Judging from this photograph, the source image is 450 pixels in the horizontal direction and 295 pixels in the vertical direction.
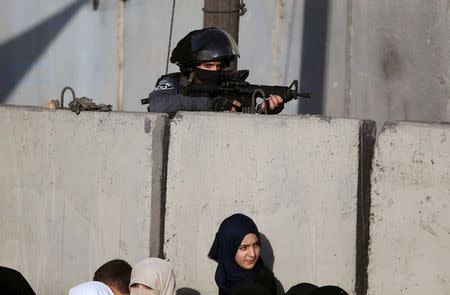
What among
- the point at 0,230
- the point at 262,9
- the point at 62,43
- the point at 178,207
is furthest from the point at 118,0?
the point at 178,207

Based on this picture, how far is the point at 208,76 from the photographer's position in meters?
7.77

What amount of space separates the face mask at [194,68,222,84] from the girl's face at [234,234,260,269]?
1.47 m

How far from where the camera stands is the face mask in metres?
7.75

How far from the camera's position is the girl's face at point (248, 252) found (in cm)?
648

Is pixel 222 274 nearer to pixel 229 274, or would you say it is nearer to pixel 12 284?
pixel 229 274

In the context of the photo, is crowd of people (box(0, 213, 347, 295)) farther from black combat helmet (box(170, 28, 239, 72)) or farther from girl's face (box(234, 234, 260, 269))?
black combat helmet (box(170, 28, 239, 72))

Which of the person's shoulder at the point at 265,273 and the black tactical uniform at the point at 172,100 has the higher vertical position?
the black tactical uniform at the point at 172,100

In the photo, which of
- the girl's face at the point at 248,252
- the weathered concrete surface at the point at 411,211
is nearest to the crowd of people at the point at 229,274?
the girl's face at the point at 248,252

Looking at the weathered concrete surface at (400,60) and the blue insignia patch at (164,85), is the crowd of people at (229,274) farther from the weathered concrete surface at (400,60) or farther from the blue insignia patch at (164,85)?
the weathered concrete surface at (400,60)

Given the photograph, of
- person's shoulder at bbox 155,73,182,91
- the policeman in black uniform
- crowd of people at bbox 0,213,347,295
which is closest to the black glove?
the policeman in black uniform

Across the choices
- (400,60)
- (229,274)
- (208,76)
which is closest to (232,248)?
(229,274)

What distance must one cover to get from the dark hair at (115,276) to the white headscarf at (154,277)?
0.15 metres

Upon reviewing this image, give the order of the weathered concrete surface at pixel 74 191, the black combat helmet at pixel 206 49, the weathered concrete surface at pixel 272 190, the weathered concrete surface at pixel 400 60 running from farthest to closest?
the weathered concrete surface at pixel 400 60, the black combat helmet at pixel 206 49, the weathered concrete surface at pixel 74 191, the weathered concrete surface at pixel 272 190

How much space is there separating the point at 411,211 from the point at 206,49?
1.94m
